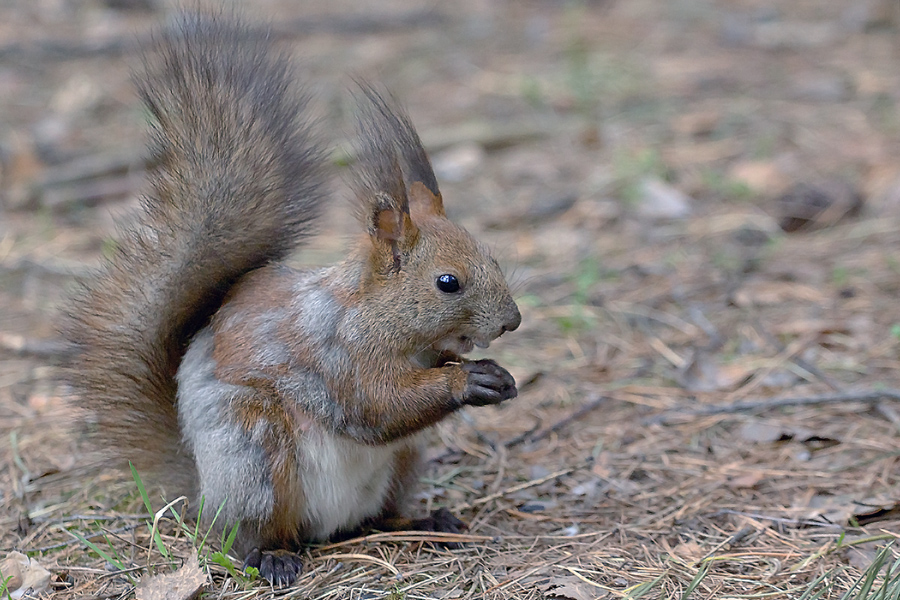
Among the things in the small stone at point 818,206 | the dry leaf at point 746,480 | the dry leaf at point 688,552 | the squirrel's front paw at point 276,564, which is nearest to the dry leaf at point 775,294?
the small stone at point 818,206

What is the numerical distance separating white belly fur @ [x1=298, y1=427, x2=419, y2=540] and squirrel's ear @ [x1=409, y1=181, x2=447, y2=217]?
53 centimetres

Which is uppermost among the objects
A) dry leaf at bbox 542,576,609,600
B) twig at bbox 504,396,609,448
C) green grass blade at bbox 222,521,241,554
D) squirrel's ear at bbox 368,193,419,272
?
squirrel's ear at bbox 368,193,419,272

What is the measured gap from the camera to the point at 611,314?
358 centimetres

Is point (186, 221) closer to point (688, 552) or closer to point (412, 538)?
point (412, 538)

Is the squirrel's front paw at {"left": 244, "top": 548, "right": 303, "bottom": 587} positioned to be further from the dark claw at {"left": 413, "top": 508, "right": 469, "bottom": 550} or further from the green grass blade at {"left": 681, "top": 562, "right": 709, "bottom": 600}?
the green grass blade at {"left": 681, "top": 562, "right": 709, "bottom": 600}

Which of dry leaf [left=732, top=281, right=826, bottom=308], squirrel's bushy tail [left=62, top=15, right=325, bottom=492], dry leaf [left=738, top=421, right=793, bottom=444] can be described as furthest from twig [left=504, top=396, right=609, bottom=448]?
squirrel's bushy tail [left=62, top=15, right=325, bottom=492]

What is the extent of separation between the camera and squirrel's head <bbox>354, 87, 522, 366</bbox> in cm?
211

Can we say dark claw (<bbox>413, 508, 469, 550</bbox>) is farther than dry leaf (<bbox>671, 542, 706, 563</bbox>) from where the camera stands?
Yes

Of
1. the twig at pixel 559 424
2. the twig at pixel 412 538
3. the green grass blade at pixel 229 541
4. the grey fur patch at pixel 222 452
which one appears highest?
the grey fur patch at pixel 222 452

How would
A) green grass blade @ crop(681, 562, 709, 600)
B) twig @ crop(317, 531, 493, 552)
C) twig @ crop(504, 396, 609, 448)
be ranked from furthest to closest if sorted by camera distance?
twig @ crop(504, 396, 609, 448)
twig @ crop(317, 531, 493, 552)
green grass blade @ crop(681, 562, 709, 600)

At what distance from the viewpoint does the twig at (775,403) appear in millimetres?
2742

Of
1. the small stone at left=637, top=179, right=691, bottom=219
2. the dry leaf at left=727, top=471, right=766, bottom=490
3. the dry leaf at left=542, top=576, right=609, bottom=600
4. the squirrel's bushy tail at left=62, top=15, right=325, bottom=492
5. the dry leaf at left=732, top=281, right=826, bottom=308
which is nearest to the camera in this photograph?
the dry leaf at left=542, top=576, right=609, bottom=600

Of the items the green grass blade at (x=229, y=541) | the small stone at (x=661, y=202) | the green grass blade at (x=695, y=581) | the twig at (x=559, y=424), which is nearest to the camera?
the green grass blade at (x=695, y=581)

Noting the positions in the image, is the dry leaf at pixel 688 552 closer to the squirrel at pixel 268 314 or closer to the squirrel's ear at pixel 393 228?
the squirrel at pixel 268 314
